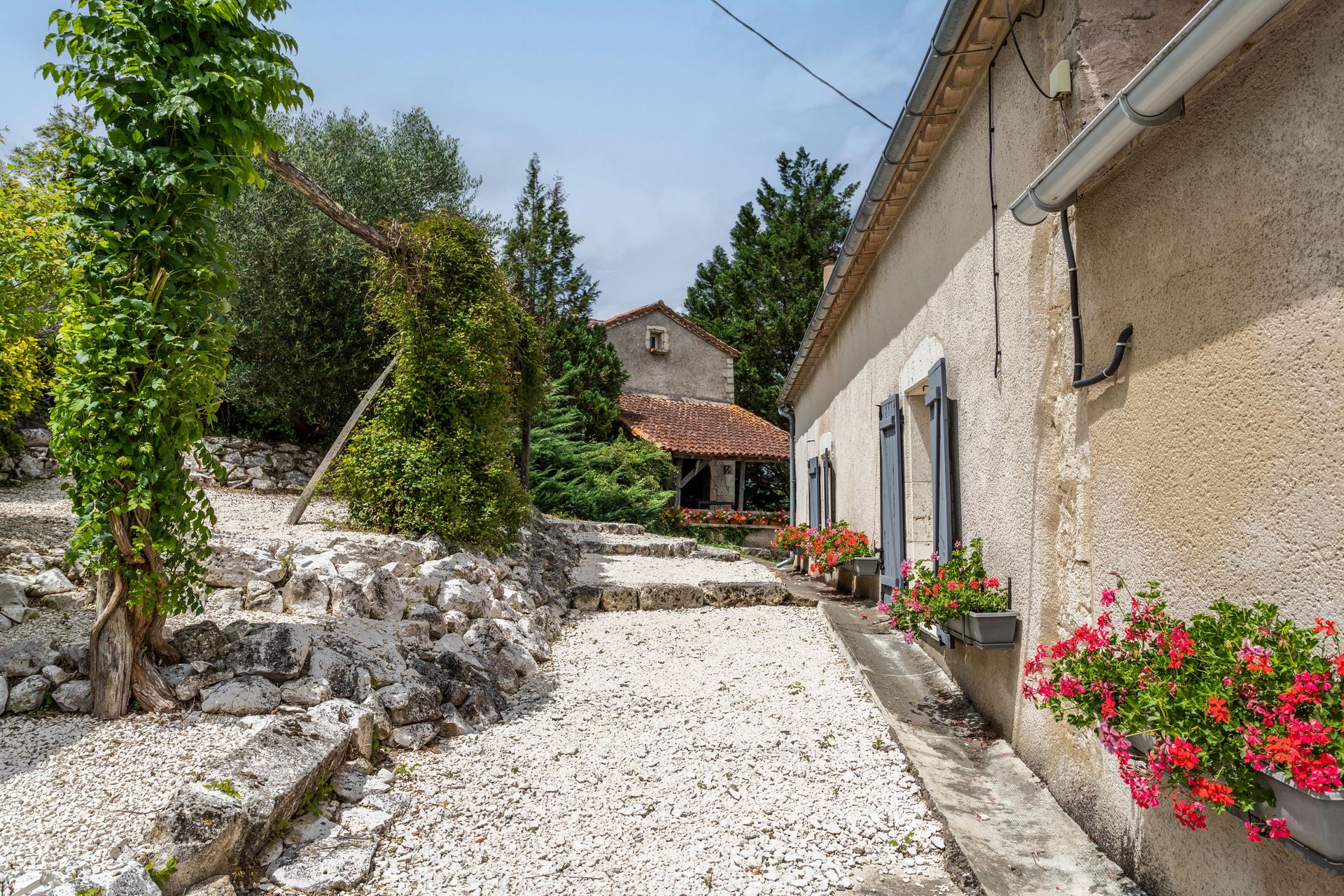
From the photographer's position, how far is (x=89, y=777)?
2.99m

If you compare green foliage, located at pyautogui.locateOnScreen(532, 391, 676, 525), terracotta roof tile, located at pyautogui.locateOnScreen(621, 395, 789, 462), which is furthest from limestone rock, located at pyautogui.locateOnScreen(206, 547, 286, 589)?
terracotta roof tile, located at pyautogui.locateOnScreen(621, 395, 789, 462)

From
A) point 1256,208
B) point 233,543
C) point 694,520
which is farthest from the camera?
point 694,520

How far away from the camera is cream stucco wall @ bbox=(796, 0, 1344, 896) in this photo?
2.08 m

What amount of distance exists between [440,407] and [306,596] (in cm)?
276

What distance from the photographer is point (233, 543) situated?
17.8ft

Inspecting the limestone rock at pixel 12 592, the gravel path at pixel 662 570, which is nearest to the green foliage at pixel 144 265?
the limestone rock at pixel 12 592

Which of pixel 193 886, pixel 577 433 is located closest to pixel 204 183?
pixel 193 886

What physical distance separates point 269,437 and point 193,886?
1202cm

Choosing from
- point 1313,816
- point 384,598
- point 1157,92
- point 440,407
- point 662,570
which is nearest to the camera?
point 1313,816

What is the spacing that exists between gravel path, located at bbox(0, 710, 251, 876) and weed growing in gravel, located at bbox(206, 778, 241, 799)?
13 centimetres

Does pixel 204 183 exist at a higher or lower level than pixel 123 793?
higher

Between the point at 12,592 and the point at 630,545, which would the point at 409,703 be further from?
the point at 630,545

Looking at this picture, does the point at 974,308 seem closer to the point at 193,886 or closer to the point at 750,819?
the point at 750,819

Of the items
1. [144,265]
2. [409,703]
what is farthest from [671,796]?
[144,265]
